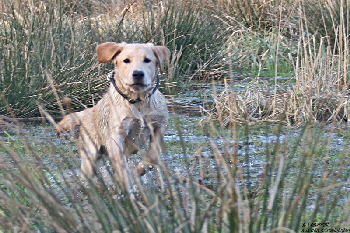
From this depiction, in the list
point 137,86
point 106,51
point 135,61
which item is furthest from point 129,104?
point 106,51

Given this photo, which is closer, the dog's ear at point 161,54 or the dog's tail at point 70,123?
the dog's tail at point 70,123

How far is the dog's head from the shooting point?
5.51m

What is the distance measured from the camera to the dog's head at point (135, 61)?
18.1ft

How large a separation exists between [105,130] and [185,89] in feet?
13.0

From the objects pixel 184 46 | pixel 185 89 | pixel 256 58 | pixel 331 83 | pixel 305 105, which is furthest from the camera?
pixel 256 58

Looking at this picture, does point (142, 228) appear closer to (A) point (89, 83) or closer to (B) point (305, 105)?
(B) point (305, 105)

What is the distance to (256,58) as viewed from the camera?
12.1 m

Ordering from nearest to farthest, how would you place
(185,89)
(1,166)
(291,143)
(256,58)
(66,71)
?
(1,166) → (291,143) → (66,71) → (185,89) → (256,58)

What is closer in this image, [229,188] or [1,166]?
[229,188]

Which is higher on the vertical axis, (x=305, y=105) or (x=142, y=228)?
(x=142, y=228)

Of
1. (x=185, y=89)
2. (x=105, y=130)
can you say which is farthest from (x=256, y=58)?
(x=105, y=130)

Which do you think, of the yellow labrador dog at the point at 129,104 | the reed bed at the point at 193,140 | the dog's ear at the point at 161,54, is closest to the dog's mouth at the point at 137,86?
the yellow labrador dog at the point at 129,104

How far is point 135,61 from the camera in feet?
18.8

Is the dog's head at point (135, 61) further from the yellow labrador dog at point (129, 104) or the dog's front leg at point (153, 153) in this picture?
the dog's front leg at point (153, 153)
